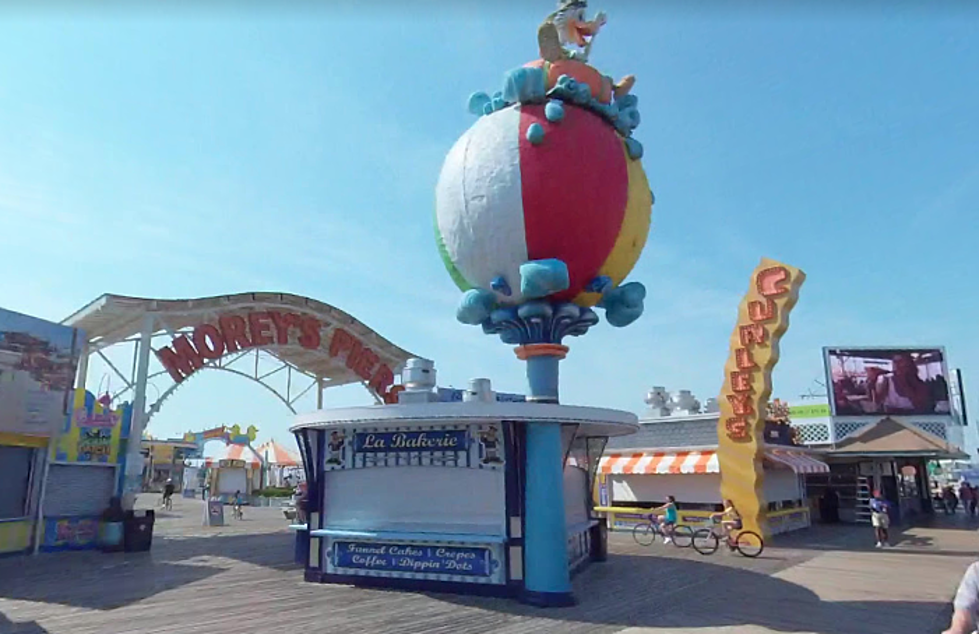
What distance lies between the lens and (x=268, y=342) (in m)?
21.1

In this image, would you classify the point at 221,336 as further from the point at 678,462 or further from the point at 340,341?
the point at 678,462

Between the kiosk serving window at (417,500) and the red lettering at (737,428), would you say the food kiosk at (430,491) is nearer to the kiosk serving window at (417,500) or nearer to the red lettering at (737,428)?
the kiosk serving window at (417,500)

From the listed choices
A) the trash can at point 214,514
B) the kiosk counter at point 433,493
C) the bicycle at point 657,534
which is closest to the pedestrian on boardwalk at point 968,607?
the kiosk counter at point 433,493

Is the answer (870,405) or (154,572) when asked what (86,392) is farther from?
(870,405)

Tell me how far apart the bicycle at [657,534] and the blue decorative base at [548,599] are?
30.3 feet

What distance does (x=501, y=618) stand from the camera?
1008 cm

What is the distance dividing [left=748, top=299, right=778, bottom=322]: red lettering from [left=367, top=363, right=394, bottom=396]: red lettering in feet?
40.2

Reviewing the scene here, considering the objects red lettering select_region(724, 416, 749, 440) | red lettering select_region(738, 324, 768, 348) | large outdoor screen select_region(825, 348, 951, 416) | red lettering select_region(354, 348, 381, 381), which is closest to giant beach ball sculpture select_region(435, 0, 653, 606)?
red lettering select_region(738, 324, 768, 348)

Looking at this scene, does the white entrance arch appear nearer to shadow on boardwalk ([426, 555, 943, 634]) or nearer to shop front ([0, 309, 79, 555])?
shop front ([0, 309, 79, 555])

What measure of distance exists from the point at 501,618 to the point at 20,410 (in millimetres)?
12779

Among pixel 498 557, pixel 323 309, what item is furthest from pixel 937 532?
pixel 323 309

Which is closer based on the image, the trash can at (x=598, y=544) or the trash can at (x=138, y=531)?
the trash can at (x=598, y=544)

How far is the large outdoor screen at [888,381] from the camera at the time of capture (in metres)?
37.7

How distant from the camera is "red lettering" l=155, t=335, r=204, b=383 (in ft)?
62.4
